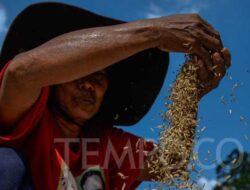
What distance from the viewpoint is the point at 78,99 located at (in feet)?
9.77

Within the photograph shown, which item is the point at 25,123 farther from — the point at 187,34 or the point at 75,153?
the point at 187,34

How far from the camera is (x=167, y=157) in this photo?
Answer: 266 centimetres

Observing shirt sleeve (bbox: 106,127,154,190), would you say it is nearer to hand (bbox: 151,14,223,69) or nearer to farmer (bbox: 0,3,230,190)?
farmer (bbox: 0,3,230,190)

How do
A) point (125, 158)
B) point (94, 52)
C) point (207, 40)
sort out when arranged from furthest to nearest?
1. point (125, 158)
2. point (207, 40)
3. point (94, 52)

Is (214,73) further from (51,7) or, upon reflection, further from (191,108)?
(51,7)

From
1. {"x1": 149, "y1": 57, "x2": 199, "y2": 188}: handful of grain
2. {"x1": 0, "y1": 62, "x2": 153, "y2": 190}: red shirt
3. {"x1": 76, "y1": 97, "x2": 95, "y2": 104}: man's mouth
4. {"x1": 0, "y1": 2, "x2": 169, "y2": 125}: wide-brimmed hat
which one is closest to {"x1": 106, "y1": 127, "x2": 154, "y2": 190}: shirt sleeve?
{"x1": 0, "y1": 62, "x2": 153, "y2": 190}: red shirt

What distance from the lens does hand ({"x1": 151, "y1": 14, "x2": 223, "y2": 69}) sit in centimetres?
257

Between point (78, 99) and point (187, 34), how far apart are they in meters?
0.70

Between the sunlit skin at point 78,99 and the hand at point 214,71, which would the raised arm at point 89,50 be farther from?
the sunlit skin at point 78,99

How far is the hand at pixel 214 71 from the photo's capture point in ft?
8.68

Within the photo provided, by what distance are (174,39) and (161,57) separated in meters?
0.55

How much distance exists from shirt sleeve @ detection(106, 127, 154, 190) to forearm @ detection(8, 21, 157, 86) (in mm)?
777

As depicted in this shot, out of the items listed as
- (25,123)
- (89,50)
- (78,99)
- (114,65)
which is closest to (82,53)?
(89,50)

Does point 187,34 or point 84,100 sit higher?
point 187,34
